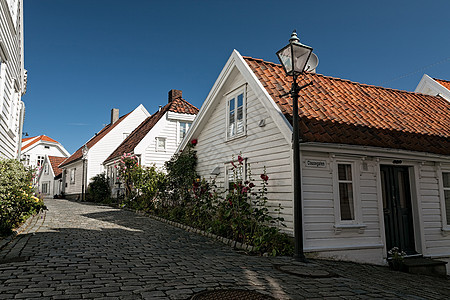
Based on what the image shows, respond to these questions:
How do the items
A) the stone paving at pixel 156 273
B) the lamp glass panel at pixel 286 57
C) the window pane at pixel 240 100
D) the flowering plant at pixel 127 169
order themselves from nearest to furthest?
the stone paving at pixel 156 273, the lamp glass panel at pixel 286 57, the window pane at pixel 240 100, the flowering plant at pixel 127 169

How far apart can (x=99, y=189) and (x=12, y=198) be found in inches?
644

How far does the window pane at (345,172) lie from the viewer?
336 inches

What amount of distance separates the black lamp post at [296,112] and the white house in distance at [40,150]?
48373mm

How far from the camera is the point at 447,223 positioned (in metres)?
9.85

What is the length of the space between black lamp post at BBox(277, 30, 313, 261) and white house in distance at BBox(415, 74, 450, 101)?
10712mm

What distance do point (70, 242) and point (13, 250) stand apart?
132 cm

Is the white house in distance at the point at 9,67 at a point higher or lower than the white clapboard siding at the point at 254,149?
higher

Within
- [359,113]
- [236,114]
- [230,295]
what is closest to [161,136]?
[236,114]

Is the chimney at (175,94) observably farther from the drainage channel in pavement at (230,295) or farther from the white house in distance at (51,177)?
the drainage channel in pavement at (230,295)

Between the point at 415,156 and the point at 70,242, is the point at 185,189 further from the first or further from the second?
the point at 415,156

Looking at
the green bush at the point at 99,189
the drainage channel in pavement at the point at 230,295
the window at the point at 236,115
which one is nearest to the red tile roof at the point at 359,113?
the window at the point at 236,115

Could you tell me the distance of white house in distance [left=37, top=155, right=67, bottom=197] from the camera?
38.5 meters

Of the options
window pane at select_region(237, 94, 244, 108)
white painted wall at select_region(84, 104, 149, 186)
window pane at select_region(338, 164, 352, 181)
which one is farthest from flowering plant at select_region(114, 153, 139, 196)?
window pane at select_region(338, 164, 352, 181)

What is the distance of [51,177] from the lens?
4066 centimetres
